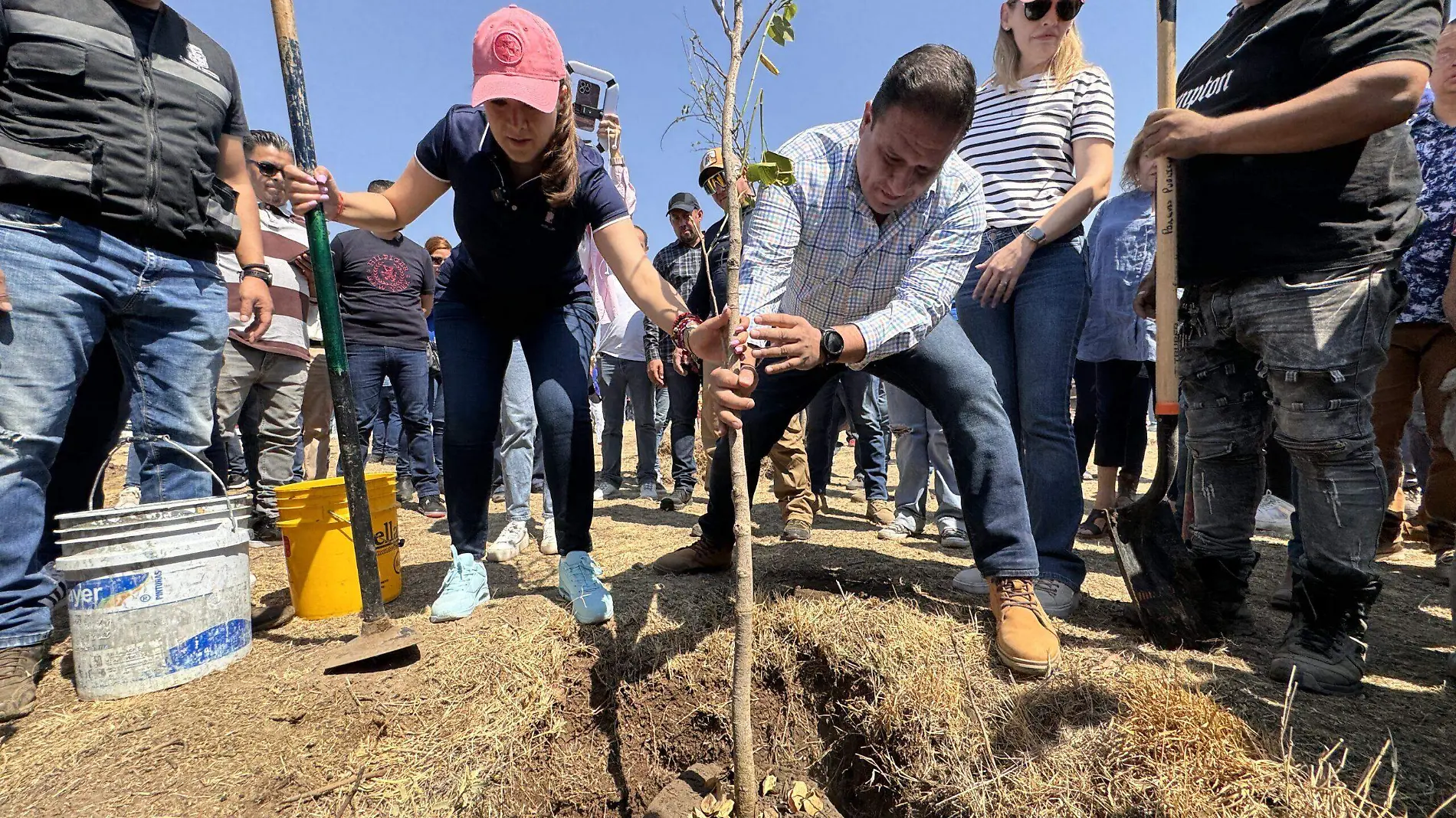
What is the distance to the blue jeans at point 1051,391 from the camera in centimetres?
250

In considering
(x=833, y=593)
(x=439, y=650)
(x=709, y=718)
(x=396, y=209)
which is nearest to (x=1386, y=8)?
(x=833, y=593)

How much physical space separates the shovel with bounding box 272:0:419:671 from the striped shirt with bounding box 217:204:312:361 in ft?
7.18

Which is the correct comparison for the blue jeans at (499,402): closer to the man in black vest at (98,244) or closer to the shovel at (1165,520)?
the man in black vest at (98,244)

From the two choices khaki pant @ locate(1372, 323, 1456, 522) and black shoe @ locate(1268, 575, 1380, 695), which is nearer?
black shoe @ locate(1268, 575, 1380, 695)

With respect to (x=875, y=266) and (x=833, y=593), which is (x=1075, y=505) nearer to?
(x=833, y=593)

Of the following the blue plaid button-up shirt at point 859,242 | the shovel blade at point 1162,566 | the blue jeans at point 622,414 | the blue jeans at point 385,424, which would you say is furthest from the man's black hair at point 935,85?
the blue jeans at point 385,424

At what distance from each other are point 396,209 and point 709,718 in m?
2.35

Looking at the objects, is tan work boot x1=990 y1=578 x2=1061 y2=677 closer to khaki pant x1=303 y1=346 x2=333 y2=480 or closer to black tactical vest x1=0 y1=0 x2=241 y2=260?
black tactical vest x1=0 y1=0 x2=241 y2=260

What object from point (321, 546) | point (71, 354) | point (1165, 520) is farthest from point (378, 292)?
point (1165, 520)

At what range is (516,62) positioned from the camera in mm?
2137

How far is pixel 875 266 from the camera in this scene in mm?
2355

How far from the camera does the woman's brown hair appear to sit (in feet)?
7.61

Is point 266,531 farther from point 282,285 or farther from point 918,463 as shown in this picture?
point 918,463

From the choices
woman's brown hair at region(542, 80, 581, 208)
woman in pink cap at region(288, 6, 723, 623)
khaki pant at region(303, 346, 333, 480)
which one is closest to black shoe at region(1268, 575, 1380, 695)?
woman in pink cap at region(288, 6, 723, 623)
